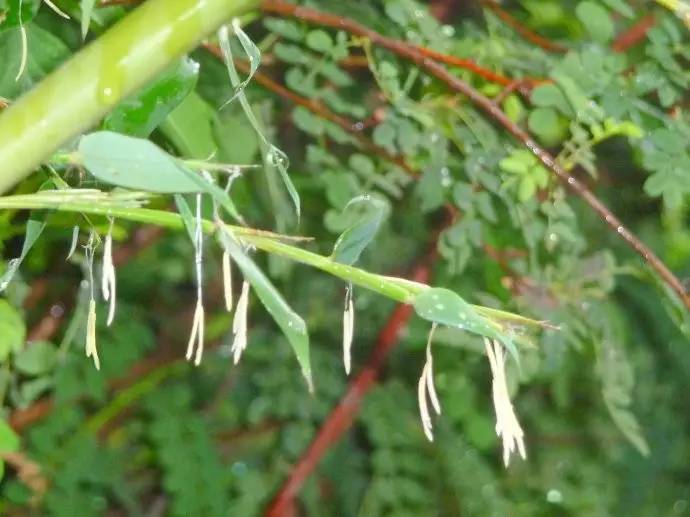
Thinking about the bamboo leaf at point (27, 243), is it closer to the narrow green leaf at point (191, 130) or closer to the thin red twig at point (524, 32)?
the narrow green leaf at point (191, 130)

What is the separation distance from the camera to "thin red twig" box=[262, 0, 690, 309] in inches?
16.5

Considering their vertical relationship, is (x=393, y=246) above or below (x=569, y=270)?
below

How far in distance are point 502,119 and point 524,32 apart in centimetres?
17

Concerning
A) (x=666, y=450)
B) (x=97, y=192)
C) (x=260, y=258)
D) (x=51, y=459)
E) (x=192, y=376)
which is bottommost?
(x=666, y=450)

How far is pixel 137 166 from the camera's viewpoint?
0.20m

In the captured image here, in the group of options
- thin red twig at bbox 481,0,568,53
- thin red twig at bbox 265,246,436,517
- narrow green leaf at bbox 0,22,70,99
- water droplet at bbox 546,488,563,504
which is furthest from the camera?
water droplet at bbox 546,488,563,504

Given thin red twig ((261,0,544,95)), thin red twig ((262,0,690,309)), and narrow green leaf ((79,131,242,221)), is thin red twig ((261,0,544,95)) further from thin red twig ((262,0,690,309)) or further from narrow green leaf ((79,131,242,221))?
narrow green leaf ((79,131,242,221))

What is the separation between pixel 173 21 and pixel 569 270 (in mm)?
432

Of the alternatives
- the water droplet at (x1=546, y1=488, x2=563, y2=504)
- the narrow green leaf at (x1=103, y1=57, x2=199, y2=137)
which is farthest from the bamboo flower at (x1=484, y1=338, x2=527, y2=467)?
the water droplet at (x1=546, y1=488, x2=563, y2=504)

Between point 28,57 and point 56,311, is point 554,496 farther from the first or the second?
point 28,57

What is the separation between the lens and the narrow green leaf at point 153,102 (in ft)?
0.77

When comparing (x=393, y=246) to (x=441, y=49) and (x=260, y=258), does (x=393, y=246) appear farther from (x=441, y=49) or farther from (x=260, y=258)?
(x=441, y=49)

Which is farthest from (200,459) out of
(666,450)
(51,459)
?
(666,450)

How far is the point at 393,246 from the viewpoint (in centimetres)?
85
